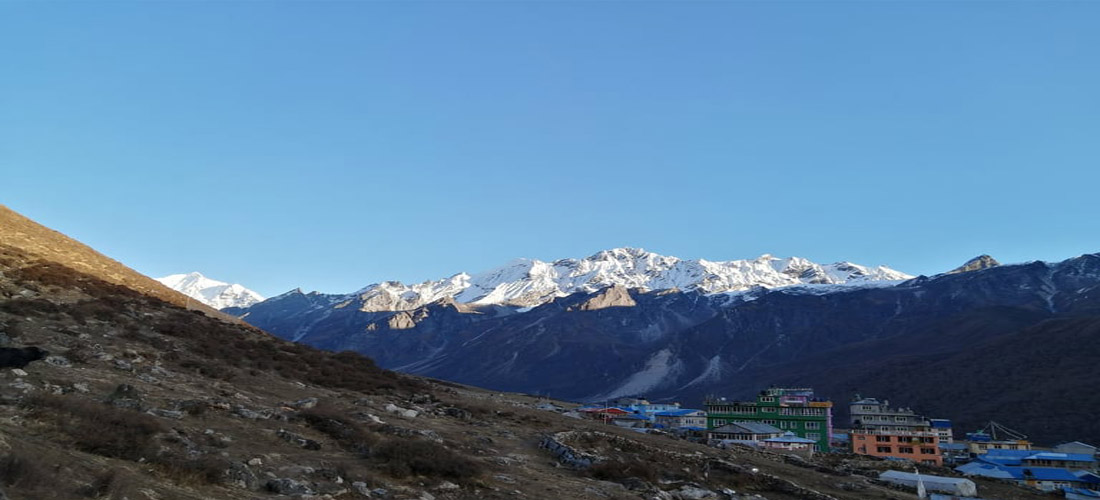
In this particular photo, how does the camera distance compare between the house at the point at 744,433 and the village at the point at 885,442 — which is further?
the house at the point at 744,433

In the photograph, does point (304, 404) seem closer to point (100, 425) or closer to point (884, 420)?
point (100, 425)

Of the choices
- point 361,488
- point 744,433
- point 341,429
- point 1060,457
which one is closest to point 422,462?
point 361,488

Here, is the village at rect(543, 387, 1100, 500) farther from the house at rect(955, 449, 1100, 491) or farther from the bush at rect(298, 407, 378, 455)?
the bush at rect(298, 407, 378, 455)

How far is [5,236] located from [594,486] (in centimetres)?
5419

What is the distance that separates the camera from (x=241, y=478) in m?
18.6

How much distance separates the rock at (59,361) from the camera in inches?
1108

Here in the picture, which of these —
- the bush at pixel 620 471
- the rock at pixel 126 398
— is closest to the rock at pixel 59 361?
the rock at pixel 126 398

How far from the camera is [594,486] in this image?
91.8 ft

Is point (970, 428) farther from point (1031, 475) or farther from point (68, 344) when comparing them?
point (68, 344)

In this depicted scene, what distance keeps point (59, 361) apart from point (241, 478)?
1614 cm

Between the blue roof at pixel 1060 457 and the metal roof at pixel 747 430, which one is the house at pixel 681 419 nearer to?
the metal roof at pixel 747 430

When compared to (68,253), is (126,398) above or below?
below

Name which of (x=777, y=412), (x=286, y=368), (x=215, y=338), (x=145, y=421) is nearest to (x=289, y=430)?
(x=145, y=421)

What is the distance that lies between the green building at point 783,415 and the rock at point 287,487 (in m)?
103
